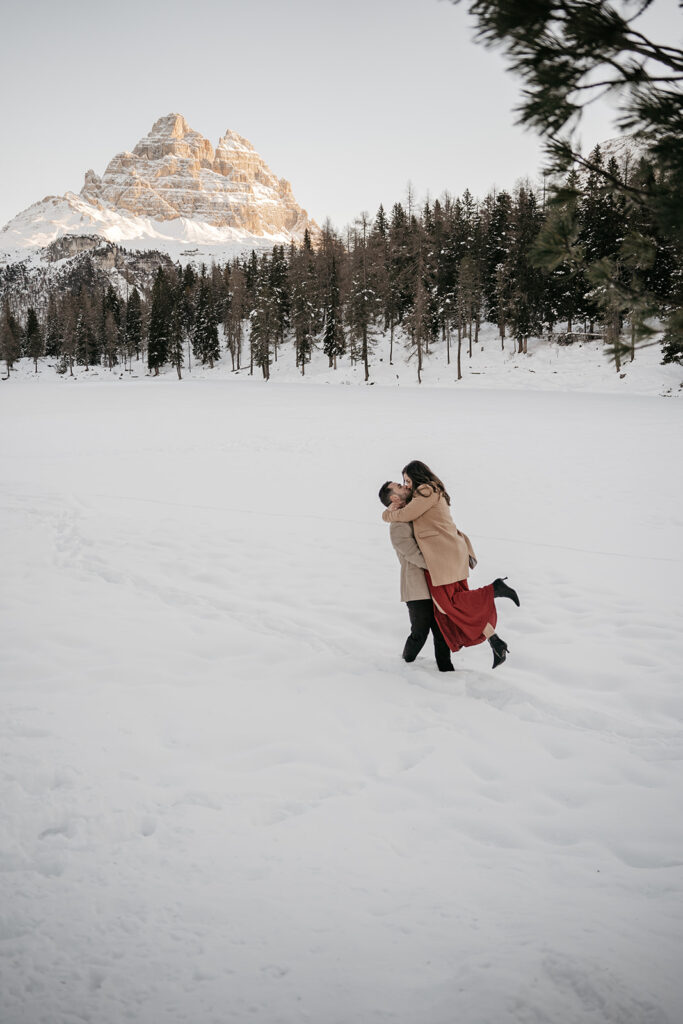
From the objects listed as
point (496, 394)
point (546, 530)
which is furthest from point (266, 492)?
point (496, 394)

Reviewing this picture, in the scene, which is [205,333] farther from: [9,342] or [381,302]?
[9,342]

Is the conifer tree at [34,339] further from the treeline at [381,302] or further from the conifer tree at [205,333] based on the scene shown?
the conifer tree at [205,333]

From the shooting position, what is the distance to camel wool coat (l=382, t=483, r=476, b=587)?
485 centimetres

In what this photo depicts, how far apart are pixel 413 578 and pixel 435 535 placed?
448 millimetres

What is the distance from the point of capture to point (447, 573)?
4.85 meters

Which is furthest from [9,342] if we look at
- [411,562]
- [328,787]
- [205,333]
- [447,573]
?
[328,787]

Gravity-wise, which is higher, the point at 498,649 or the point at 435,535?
the point at 435,535

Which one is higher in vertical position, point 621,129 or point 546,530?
point 621,129

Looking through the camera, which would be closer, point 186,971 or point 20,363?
point 186,971

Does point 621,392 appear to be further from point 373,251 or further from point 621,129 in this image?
point 621,129

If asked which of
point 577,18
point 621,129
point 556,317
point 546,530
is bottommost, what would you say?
point 546,530

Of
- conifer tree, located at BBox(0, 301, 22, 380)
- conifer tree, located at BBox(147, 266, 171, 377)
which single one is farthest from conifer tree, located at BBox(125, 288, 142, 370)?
conifer tree, located at BBox(0, 301, 22, 380)

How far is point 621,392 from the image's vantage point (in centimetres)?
3625

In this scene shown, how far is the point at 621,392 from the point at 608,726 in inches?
1471
